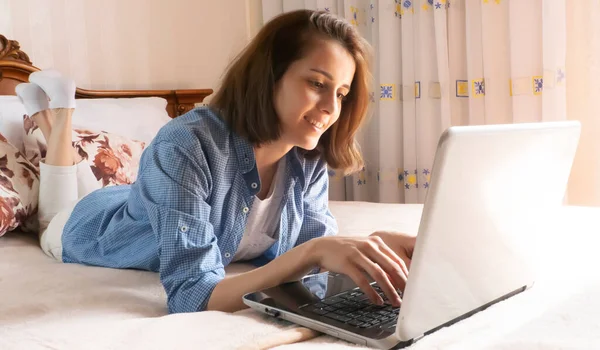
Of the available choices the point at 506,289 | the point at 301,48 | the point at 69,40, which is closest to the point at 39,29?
the point at 69,40

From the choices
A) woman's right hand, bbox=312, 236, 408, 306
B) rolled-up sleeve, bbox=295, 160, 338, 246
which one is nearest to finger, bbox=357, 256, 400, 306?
woman's right hand, bbox=312, 236, 408, 306

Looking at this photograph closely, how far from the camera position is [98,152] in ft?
6.49

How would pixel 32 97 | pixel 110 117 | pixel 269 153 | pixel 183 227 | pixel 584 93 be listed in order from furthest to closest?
pixel 584 93
pixel 110 117
pixel 32 97
pixel 269 153
pixel 183 227

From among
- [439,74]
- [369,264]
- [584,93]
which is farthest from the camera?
[439,74]

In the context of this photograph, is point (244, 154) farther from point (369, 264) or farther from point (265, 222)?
point (369, 264)

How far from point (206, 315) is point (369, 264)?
0.88 ft

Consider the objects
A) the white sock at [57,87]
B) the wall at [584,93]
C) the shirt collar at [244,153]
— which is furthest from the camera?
the wall at [584,93]

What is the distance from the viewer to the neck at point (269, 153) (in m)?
1.33

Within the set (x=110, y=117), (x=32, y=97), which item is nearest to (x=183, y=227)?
(x=32, y=97)

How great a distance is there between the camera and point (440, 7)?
8.54 feet

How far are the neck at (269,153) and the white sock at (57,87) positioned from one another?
32.2 inches

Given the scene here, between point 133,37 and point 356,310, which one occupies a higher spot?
point 133,37

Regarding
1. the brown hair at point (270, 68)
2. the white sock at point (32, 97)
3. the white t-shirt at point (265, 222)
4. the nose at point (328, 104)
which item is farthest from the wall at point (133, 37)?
the nose at point (328, 104)

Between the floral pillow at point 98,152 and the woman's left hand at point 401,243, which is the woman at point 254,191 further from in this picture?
the floral pillow at point 98,152
